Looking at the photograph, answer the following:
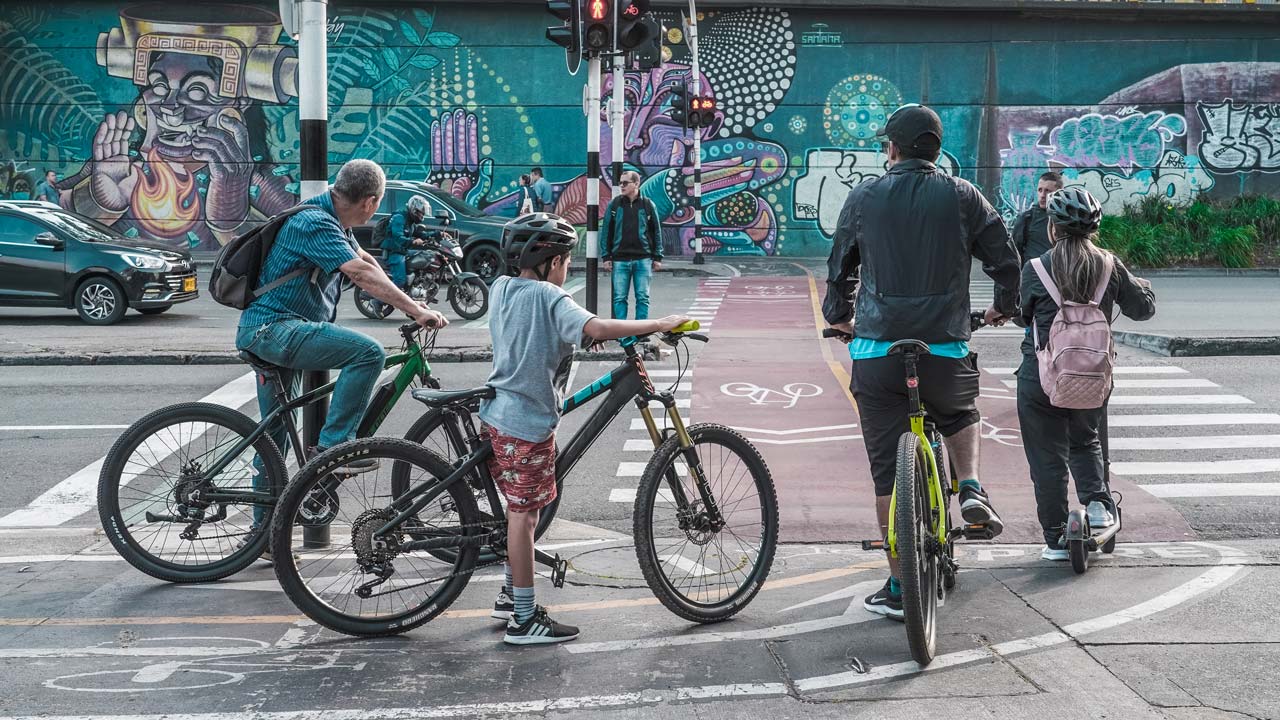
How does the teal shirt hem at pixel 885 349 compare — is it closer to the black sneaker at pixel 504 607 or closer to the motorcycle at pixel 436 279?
the black sneaker at pixel 504 607

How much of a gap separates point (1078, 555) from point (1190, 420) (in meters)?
4.58

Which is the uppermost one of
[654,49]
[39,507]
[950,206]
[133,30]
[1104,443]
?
[133,30]

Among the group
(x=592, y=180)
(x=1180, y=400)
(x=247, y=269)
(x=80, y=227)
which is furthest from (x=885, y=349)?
(x=80, y=227)

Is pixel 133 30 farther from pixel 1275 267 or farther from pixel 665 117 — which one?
pixel 1275 267

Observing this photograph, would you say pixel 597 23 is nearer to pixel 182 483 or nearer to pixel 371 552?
pixel 182 483

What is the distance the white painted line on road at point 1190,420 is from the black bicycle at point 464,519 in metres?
5.26

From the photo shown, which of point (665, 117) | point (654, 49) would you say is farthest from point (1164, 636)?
point (665, 117)

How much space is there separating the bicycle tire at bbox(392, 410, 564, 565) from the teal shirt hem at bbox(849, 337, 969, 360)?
128 centimetres

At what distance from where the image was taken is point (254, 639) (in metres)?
5.04

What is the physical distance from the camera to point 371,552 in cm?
508

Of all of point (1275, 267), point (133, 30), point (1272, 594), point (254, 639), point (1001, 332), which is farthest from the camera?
point (133, 30)

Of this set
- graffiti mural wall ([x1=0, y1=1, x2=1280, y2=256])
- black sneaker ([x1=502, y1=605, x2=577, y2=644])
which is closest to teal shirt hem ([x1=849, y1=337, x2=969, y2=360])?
black sneaker ([x1=502, y1=605, x2=577, y2=644])

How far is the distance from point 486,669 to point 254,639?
3.19 ft

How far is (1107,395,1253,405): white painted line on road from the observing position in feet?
34.9
